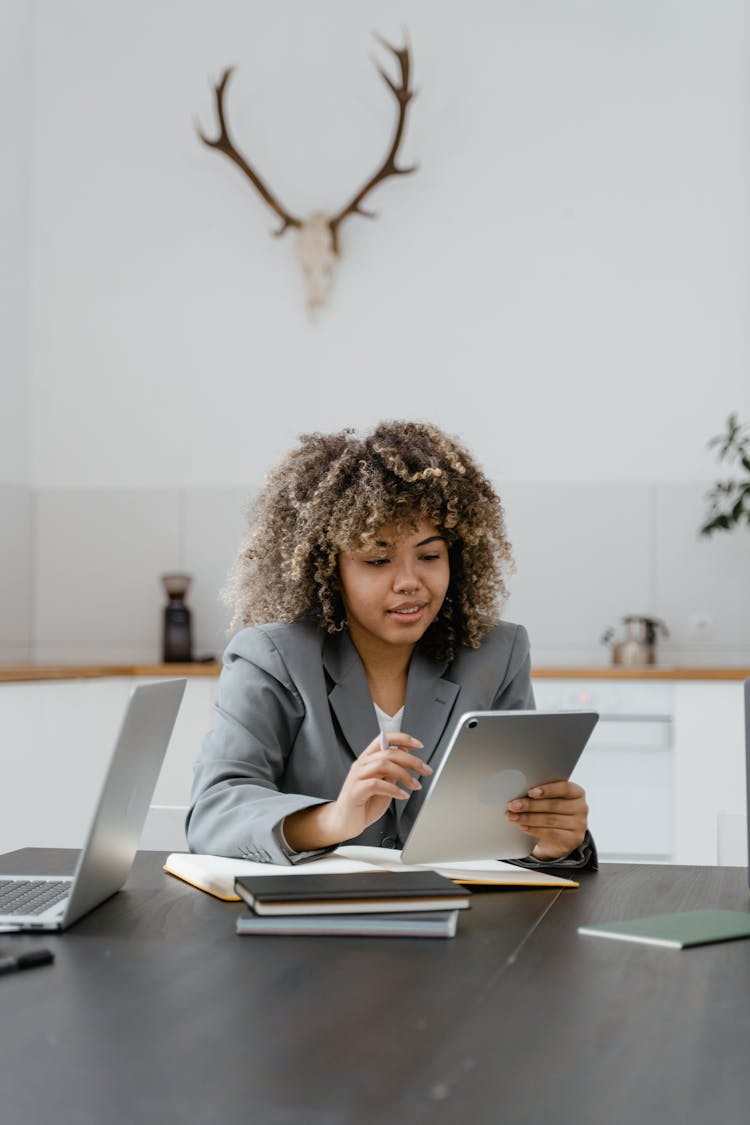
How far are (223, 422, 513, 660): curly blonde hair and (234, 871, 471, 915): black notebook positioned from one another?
2.14ft

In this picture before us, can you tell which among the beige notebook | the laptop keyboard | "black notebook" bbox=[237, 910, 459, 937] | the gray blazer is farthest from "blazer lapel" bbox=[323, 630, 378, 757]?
"black notebook" bbox=[237, 910, 459, 937]

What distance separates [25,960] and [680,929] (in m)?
0.56

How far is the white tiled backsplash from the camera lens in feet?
13.6

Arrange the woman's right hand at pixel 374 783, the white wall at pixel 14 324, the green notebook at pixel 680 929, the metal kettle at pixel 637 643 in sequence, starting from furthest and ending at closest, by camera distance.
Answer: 1. the white wall at pixel 14 324
2. the metal kettle at pixel 637 643
3. the woman's right hand at pixel 374 783
4. the green notebook at pixel 680 929

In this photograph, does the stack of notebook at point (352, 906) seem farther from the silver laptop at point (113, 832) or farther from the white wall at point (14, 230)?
the white wall at point (14, 230)

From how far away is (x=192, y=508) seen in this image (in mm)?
4469

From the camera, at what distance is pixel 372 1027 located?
0.86 meters

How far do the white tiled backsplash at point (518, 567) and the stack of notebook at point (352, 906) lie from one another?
9.68ft

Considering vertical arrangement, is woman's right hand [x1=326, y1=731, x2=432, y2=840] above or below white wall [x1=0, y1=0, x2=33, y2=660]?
below

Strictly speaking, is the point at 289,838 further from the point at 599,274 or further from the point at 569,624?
the point at 599,274

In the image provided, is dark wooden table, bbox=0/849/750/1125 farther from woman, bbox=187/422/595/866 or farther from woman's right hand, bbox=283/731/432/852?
woman, bbox=187/422/595/866

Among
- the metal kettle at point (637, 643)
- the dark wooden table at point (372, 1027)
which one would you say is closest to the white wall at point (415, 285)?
the metal kettle at point (637, 643)

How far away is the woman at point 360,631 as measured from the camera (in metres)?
1.70

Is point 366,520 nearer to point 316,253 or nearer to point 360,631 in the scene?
point 360,631
